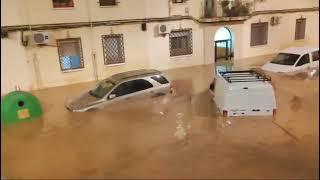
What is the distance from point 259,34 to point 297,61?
5367 mm

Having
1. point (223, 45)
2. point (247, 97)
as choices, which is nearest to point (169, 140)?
point (247, 97)

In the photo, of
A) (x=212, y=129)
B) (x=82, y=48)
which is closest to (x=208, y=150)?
(x=212, y=129)

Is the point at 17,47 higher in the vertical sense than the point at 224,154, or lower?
higher

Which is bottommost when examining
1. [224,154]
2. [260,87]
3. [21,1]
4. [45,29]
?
[224,154]

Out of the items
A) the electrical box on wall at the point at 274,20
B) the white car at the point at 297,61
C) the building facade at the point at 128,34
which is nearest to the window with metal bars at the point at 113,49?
the building facade at the point at 128,34

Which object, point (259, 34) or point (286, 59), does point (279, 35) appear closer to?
point (259, 34)

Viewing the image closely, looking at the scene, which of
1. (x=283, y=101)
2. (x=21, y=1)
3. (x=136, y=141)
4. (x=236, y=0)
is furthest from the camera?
(x=236, y=0)

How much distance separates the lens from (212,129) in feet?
34.2

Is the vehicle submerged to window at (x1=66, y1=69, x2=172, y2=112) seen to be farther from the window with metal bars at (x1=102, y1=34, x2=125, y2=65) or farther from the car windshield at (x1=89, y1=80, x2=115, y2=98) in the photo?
the window with metal bars at (x1=102, y1=34, x2=125, y2=65)

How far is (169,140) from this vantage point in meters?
9.67

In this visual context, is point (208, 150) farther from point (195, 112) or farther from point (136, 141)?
point (195, 112)

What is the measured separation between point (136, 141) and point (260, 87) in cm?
442

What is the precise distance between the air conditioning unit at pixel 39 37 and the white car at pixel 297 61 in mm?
10793

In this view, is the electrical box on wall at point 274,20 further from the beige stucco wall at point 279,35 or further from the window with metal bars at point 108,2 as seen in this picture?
the window with metal bars at point 108,2
